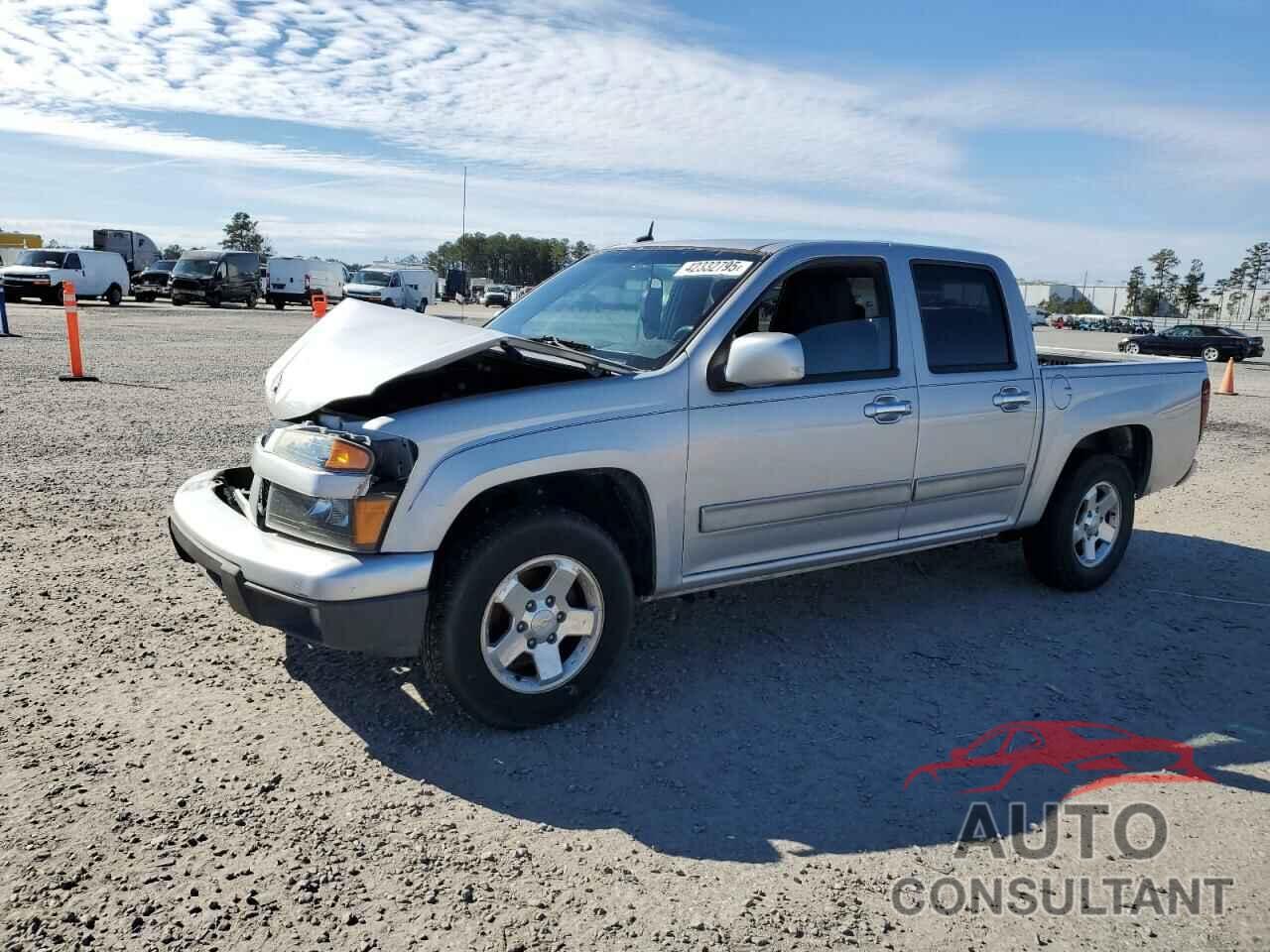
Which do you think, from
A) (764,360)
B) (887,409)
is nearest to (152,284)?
(887,409)

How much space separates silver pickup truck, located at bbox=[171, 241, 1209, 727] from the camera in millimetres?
3367

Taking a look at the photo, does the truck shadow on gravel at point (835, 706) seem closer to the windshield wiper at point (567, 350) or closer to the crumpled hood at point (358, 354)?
the crumpled hood at point (358, 354)

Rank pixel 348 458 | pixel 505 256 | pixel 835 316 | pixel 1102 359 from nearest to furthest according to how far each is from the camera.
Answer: pixel 348 458 → pixel 835 316 → pixel 1102 359 → pixel 505 256

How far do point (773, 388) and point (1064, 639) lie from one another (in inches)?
80.3

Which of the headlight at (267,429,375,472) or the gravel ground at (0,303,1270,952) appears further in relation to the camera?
the headlight at (267,429,375,472)

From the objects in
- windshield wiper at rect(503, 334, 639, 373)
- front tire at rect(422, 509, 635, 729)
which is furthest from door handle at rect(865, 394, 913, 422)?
front tire at rect(422, 509, 635, 729)

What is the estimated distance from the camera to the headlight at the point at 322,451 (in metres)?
3.31

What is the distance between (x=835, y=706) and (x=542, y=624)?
4.14 feet

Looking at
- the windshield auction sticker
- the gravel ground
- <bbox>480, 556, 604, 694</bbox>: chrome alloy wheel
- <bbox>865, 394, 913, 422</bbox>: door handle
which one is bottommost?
the gravel ground

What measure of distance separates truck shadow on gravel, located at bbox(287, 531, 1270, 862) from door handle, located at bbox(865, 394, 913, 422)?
1.08 meters

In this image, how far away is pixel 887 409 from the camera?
175 inches

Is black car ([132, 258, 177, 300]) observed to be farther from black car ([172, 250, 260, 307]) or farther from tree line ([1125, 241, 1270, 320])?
tree line ([1125, 241, 1270, 320])

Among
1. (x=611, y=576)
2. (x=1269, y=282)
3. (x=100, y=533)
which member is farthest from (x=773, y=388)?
(x=1269, y=282)

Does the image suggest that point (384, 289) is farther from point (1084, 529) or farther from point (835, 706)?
point (835, 706)
